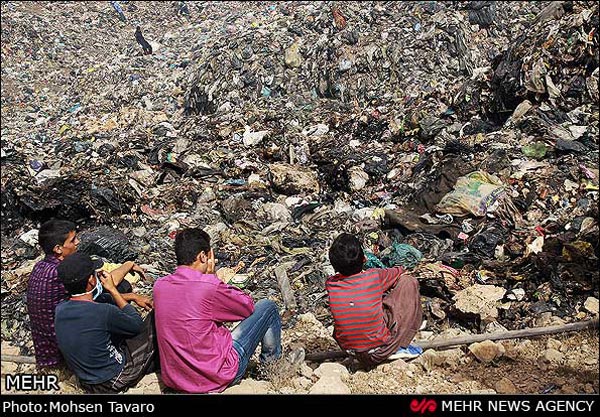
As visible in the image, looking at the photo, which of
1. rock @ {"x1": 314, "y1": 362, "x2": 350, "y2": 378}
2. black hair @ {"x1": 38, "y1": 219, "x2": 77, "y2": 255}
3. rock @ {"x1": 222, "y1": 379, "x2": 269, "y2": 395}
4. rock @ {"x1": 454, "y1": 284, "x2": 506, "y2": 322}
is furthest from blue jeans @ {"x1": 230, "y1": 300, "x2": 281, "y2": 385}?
rock @ {"x1": 454, "y1": 284, "x2": 506, "y2": 322}

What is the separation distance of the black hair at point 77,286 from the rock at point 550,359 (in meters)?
2.65

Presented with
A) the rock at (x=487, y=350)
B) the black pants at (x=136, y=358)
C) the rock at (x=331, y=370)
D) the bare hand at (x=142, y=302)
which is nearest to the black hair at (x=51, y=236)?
the bare hand at (x=142, y=302)

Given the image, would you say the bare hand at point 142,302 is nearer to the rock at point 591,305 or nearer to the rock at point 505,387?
the rock at point 505,387

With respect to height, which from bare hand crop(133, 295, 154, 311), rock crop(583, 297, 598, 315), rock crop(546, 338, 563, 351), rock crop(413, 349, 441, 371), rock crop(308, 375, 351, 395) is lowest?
rock crop(308, 375, 351, 395)

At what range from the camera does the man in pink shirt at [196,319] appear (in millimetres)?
2832

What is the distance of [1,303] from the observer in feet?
16.4

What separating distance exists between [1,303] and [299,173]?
3.54 m

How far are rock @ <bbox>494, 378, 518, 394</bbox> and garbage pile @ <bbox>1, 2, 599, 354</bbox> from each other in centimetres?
74

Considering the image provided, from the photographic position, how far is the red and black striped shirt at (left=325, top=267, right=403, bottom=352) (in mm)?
3139

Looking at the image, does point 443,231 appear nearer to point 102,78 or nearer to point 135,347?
point 135,347

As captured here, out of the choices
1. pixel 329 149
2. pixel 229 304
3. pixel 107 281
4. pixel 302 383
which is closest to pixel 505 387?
pixel 302 383

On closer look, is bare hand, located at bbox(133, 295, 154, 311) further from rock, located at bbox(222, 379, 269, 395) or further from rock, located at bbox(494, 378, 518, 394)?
rock, located at bbox(494, 378, 518, 394)
